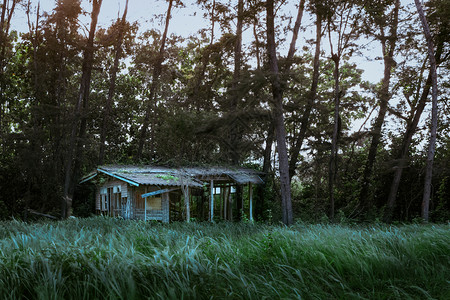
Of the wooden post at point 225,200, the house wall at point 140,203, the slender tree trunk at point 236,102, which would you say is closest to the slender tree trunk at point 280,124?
the slender tree trunk at point 236,102

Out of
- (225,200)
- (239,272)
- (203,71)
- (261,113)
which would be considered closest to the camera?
(239,272)

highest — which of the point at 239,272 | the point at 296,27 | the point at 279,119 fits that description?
the point at 296,27

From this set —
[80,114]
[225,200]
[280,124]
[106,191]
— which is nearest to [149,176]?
[80,114]

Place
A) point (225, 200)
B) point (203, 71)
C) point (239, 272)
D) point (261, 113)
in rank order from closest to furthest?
point (239, 272)
point (261, 113)
point (225, 200)
point (203, 71)

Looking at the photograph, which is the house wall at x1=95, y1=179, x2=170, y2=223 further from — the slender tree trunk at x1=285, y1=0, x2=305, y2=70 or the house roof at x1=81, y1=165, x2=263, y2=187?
the slender tree trunk at x1=285, y1=0, x2=305, y2=70

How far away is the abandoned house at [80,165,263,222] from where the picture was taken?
63.4ft

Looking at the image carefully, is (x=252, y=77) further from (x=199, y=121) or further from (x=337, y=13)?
(x=337, y=13)

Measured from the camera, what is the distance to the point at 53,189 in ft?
72.9

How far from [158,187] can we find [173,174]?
1.06 meters

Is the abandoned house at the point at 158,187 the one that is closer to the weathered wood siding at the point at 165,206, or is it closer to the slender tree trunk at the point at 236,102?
the weathered wood siding at the point at 165,206

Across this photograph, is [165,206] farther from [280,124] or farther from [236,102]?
[280,124]

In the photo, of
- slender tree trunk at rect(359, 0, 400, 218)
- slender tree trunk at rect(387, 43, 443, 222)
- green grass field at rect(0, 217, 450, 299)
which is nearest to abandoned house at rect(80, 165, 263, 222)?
slender tree trunk at rect(359, 0, 400, 218)

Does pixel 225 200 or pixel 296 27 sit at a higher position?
pixel 296 27

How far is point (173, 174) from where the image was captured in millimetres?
20656
